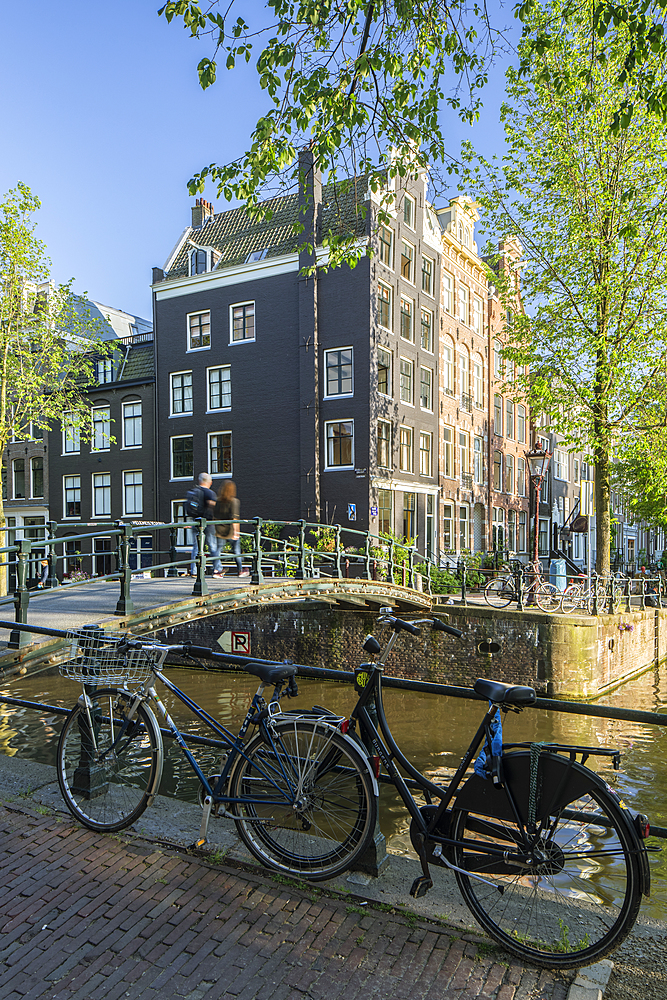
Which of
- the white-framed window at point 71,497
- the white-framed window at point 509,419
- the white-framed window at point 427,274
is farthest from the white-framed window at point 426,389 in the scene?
the white-framed window at point 71,497

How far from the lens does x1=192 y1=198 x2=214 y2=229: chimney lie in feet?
94.9

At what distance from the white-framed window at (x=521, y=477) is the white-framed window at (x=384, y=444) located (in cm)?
1340

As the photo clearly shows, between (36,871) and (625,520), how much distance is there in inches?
2232

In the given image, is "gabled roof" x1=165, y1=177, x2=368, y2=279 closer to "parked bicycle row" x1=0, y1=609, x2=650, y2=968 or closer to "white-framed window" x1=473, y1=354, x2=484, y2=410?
"white-framed window" x1=473, y1=354, x2=484, y2=410

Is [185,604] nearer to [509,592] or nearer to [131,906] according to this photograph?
[131,906]

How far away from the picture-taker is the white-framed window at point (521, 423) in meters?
34.5

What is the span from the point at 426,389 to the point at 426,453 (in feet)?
8.16

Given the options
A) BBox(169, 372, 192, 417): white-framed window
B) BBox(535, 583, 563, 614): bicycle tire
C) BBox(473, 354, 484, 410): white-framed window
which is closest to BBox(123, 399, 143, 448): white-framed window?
BBox(169, 372, 192, 417): white-framed window

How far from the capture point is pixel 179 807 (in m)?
3.85

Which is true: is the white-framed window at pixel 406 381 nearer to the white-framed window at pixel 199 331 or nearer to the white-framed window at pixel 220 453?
the white-framed window at pixel 220 453

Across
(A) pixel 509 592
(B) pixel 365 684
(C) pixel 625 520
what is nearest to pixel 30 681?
(A) pixel 509 592

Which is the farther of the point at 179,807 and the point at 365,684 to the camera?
the point at 179,807

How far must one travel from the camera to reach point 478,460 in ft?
99.4

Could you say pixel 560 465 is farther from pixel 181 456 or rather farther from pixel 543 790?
pixel 543 790
